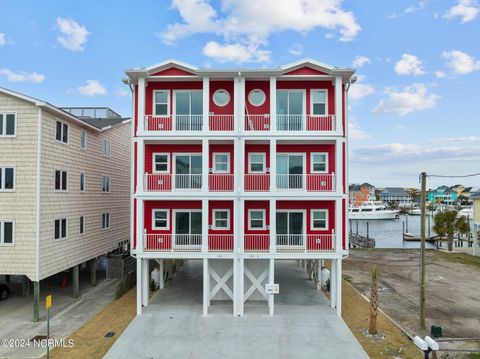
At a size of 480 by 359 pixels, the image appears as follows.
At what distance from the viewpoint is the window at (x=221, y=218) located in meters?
16.9

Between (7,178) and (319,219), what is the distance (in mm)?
15362

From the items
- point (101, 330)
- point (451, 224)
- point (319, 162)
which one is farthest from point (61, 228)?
point (451, 224)

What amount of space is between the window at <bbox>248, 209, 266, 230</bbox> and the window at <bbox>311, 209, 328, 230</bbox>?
265 cm

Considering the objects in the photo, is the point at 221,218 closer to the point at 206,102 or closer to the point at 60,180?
the point at 206,102

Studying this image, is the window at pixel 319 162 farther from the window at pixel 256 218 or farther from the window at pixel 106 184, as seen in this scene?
the window at pixel 106 184

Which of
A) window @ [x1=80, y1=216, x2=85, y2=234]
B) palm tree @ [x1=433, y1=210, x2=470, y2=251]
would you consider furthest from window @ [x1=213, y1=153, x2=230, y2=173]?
palm tree @ [x1=433, y1=210, x2=470, y2=251]

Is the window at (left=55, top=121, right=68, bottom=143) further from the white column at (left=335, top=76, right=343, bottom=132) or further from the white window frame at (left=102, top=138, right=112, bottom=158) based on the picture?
the white column at (left=335, top=76, right=343, bottom=132)

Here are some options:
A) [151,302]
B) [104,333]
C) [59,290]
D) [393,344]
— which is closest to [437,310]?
[393,344]

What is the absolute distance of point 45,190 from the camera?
1575 centimetres

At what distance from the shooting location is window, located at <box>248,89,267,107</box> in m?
16.9

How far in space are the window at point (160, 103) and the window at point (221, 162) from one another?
3.46m

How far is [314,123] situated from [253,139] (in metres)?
3.24

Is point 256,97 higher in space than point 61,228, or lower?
higher

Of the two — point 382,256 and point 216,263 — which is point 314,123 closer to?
point 216,263
